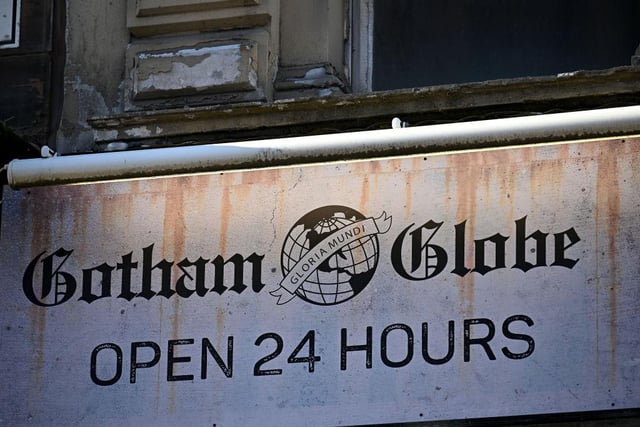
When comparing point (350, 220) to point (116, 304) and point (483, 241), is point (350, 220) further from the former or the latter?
point (116, 304)

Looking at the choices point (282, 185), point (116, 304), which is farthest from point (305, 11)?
point (116, 304)

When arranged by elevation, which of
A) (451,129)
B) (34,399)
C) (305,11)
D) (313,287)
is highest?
(305,11)

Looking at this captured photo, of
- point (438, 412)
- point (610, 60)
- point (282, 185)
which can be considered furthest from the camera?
point (610, 60)

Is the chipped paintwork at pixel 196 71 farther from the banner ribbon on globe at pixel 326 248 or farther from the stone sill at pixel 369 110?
the banner ribbon on globe at pixel 326 248

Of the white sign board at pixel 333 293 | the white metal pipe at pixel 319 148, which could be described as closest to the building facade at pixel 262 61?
the white metal pipe at pixel 319 148

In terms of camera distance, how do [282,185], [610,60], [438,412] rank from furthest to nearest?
[610,60], [282,185], [438,412]

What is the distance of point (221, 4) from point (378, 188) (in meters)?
1.47

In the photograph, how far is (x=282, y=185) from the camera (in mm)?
7504

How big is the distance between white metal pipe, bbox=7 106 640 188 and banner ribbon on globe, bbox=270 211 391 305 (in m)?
0.31

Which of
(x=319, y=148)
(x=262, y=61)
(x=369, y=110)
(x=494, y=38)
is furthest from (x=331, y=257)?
(x=494, y=38)

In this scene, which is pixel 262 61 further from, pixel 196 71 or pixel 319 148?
pixel 319 148

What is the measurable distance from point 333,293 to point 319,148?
63cm

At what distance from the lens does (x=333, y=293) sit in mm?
7281

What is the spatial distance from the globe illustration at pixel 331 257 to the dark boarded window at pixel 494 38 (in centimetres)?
119
